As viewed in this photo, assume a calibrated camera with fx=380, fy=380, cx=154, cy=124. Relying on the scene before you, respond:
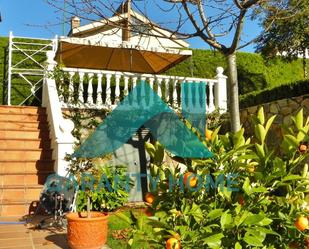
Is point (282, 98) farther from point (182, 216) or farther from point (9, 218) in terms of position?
point (182, 216)

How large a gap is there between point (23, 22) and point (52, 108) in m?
3.09

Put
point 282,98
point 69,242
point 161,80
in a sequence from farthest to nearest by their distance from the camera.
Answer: point 161,80 → point 282,98 → point 69,242

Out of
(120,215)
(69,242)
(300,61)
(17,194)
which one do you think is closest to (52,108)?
(17,194)

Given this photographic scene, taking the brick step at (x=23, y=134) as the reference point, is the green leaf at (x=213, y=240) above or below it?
below

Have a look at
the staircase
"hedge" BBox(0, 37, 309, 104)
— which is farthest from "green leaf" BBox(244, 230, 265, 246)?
"hedge" BBox(0, 37, 309, 104)

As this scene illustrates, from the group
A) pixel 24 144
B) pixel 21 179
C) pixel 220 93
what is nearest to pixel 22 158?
pixel 24 144

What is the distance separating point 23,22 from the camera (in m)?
5.70

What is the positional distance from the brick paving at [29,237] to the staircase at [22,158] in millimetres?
648

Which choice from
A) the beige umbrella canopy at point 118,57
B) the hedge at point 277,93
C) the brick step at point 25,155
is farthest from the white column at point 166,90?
the brick step at point 25,155

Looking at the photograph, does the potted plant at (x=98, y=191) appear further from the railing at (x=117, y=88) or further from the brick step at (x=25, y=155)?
the railing at (x=117, y=88)

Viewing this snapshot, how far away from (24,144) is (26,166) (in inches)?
31.7

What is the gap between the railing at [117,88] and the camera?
918 cm

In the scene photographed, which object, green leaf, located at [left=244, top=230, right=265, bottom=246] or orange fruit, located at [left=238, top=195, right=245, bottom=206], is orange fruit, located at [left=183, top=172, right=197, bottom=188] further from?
green leaf, located at [left=244, top=230, right=265, bottom=246]

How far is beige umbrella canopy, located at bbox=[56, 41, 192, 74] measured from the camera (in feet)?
31.5
